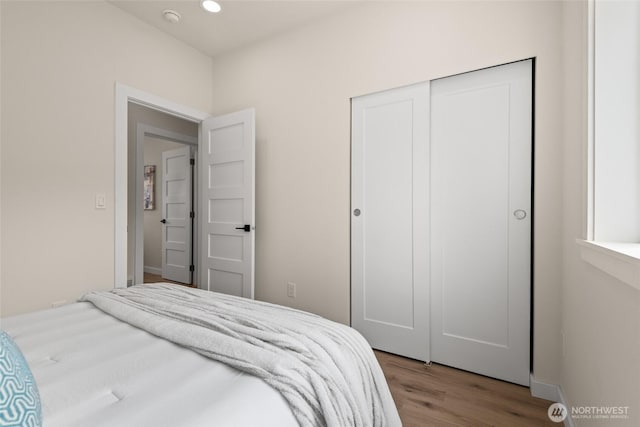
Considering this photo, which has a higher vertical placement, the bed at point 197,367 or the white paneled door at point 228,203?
the white paneled door at point 228,203

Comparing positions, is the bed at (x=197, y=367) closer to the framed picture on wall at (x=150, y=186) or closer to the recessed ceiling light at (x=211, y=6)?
the recessed ceiling light at (x=211, y=6)

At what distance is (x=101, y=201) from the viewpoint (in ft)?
7.73

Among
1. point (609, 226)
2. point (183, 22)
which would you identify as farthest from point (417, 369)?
point (183, 22)

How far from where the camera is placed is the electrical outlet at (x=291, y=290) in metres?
2.70

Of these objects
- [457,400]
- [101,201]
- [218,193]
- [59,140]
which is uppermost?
[59,140]

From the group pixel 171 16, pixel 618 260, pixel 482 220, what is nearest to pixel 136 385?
pixel 618 260

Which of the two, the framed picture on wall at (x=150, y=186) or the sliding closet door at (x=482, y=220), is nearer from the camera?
the sliding closet door at (x=482, y=220)

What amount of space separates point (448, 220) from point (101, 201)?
2649mm

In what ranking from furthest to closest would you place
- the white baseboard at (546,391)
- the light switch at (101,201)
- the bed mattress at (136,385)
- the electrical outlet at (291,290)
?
the electrical outlet at (291,290), the light switch at (101,201), the white baseboard at (546,391), the bed mattress at (136,385)

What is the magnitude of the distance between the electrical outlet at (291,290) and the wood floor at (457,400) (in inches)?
39.9

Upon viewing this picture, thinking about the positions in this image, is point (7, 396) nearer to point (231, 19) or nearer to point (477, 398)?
point (477, 398)

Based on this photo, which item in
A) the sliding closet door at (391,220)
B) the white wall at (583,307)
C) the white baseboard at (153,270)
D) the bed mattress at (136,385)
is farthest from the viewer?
the white baseboard at (153,270)

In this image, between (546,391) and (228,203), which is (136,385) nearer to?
(546,391)

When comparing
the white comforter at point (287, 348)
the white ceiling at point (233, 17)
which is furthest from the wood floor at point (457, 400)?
the white ceiling at point (233, 17)
